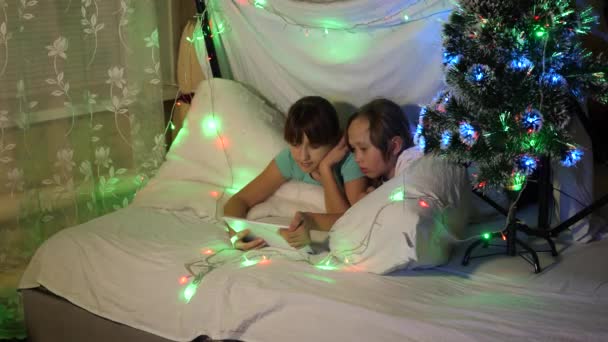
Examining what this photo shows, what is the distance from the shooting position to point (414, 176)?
6.20ft

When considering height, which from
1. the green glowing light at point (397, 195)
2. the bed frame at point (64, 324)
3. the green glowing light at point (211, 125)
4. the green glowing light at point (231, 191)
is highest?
the green glowing light at point (211, 125)

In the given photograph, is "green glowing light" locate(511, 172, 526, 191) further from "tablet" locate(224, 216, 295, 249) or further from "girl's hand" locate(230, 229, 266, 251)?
"girl's hand" locate(230, 229, 266, 251)

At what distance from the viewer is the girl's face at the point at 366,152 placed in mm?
2123

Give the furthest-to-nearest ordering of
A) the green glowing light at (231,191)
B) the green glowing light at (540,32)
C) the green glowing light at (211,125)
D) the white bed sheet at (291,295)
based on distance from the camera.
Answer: the green glowing light at (211,125) < the green glowing light at (231,191) < the green glowing light at (540,32) < the white bed sheet at (291,295)

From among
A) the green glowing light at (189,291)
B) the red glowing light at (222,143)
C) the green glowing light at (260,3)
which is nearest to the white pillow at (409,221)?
the green glowing light at (189,291)

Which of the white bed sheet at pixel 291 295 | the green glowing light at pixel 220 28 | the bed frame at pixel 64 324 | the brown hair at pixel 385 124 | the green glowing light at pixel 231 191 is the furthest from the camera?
the green glowing light at pixel 220 28

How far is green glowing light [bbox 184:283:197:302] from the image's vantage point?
6.24ft

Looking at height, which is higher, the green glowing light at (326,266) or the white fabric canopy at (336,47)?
the white fabric canopy at (336,47)

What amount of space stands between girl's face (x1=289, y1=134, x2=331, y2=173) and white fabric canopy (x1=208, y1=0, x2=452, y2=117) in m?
0.27

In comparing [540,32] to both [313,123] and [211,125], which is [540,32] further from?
[211,125]

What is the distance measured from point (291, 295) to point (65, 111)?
118 centimetres

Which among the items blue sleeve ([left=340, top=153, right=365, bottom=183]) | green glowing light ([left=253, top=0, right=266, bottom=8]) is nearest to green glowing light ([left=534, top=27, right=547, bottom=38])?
blue sleeve ([left=340, top=153, right=365, bottom=183])

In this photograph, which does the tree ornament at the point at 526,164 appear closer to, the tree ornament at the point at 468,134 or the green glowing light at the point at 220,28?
the tree ornament at the point at 468,134

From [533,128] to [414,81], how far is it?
0.66 m
